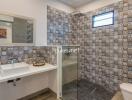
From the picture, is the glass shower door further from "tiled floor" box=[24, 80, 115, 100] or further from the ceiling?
the ceiling

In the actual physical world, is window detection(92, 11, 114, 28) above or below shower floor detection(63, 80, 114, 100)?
above

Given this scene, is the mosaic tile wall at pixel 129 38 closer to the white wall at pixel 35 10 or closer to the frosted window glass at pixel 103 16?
the frosted window glass at pixel 103 16

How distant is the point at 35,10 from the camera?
2191 mm

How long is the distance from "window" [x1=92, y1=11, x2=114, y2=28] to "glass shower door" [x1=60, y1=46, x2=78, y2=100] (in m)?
1.04

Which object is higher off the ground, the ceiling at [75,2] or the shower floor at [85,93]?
the ceiling at [75,2]

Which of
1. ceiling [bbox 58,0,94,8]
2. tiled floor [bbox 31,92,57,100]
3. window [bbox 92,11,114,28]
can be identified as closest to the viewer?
tiled floor [bbox 31,92,57,100]

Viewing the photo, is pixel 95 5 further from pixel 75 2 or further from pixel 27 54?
pixel 27 54

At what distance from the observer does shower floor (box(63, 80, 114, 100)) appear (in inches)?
85.5

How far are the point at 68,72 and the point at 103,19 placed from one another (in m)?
1.66

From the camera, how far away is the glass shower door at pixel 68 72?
82.0 inches

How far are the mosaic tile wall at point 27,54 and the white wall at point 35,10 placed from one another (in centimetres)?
21

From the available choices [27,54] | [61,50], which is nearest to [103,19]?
[61,50]

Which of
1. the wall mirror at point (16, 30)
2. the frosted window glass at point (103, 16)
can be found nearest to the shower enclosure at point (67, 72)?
the wall mirror at point (16, 30)

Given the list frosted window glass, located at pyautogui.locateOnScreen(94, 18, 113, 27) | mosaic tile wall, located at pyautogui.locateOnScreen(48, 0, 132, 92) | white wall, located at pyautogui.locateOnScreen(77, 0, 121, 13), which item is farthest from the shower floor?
white wall, located at pyautogui.locateOnScreen(77, 0, 121, 13)
